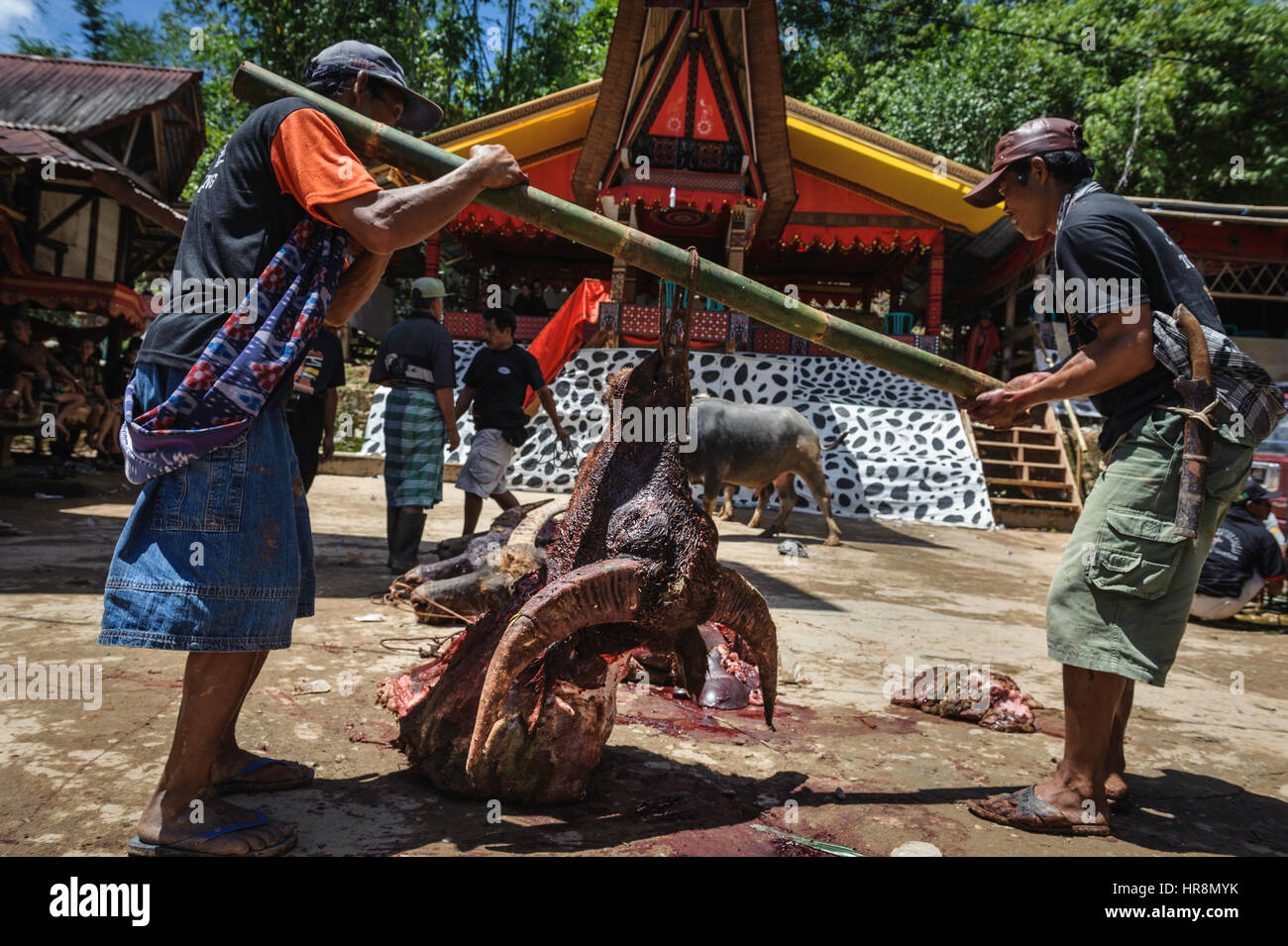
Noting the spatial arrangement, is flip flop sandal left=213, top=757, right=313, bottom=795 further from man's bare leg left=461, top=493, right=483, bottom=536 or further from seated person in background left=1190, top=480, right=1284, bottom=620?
seated person in background left=1190, top=480, right=1284, bottom=620

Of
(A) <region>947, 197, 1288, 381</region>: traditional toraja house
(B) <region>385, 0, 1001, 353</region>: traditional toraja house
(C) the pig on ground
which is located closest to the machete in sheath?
(C) the pig on ground

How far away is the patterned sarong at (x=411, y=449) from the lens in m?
5.69

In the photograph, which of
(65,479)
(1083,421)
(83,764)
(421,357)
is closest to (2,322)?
(65,479)

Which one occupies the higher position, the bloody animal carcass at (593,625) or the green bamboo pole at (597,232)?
the green bamboo pole at (597,232)

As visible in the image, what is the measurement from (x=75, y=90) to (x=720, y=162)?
990 centimetres

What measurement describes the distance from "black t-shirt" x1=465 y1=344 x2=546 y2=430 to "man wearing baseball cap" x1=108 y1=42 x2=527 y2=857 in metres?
4.23

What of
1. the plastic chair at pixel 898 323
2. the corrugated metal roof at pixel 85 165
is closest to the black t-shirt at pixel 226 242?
the corrugated metal roof at pixel 85 165

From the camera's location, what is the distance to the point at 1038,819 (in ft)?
8.60

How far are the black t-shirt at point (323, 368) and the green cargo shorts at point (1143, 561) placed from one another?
369 centimetres

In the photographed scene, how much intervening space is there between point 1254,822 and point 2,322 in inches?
527

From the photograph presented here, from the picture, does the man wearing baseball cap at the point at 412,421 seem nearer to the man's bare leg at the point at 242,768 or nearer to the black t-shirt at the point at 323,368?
the black t-shirt at the point at 323,368

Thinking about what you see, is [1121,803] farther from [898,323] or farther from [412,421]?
[898,323]

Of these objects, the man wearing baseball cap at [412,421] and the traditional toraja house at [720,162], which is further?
the traditional toraja house at [720,162]

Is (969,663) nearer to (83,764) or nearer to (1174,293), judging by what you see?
(1174,293)
